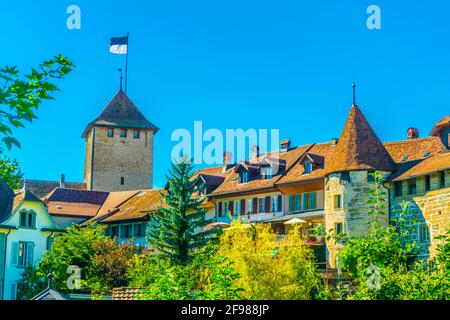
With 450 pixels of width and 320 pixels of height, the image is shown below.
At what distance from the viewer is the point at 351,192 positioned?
4612 cm

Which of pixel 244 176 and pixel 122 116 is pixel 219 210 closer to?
pixel 244 176

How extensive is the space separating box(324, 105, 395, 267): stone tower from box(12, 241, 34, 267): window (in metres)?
20.5

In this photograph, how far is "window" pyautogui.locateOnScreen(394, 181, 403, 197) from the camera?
44.9m

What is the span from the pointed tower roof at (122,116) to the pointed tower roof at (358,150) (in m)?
47.1

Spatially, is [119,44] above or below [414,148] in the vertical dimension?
above

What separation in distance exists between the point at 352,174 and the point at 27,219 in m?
22.9

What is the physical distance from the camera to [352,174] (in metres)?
46.3

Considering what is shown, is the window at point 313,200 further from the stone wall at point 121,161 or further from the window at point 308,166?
the stone wall at point 121,161

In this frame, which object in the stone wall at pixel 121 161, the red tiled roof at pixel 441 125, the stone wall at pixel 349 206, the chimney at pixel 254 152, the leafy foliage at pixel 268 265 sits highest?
the stone wall at pixel 121 161

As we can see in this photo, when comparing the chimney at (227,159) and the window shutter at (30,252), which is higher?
the chimney at (227,159)

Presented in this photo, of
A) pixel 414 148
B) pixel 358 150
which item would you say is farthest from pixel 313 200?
pixel 414 148

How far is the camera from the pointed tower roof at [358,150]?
152ft

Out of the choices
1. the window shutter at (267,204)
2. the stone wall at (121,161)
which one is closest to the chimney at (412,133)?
the window shutter at (267,204)

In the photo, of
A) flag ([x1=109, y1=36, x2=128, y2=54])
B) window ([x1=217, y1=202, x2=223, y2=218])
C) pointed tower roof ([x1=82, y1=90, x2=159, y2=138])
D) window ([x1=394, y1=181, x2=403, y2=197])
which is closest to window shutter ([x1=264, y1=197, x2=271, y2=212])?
window ([x1=217, y1=202, x2=223, y2=218])
